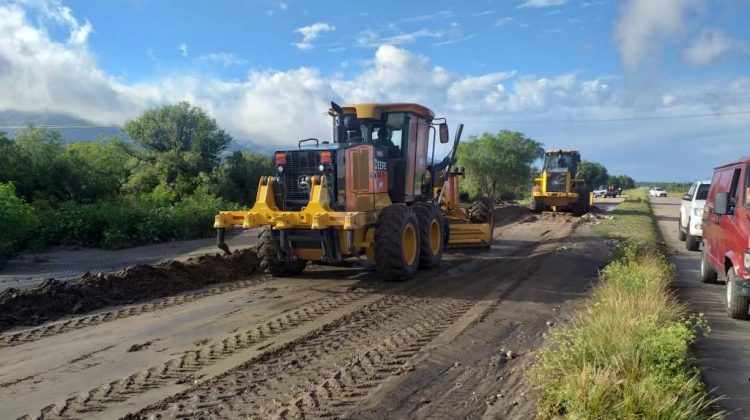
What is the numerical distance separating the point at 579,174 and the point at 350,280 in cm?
2459

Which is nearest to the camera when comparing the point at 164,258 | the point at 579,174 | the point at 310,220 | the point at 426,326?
the point at 426,326

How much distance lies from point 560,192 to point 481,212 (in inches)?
575

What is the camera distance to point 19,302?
25.3ft

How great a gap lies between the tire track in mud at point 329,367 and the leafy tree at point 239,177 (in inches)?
751

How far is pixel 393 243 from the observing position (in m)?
9.62

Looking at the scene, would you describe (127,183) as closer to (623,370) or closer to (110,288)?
(110,288)

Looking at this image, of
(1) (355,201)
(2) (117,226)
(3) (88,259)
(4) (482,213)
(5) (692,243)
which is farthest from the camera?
(2) (117,226)

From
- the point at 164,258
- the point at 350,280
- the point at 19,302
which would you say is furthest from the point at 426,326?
the point at 164,258

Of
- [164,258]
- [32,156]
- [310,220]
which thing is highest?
[32,156]

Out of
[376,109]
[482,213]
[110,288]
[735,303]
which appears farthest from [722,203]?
[110,288]

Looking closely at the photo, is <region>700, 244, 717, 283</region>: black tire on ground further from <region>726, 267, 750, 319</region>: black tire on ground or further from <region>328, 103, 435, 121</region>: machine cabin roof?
<region>328, 103, 435, 121</region>: machine cabin roof

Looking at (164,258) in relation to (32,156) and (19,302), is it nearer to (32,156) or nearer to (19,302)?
(19,302)

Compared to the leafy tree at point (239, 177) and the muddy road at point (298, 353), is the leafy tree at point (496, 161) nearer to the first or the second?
the leafy tree at point (239, 177)

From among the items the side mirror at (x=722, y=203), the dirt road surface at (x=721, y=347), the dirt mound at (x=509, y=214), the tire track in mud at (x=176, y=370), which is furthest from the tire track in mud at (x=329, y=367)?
the dirt mound at (x=509, y=214)
